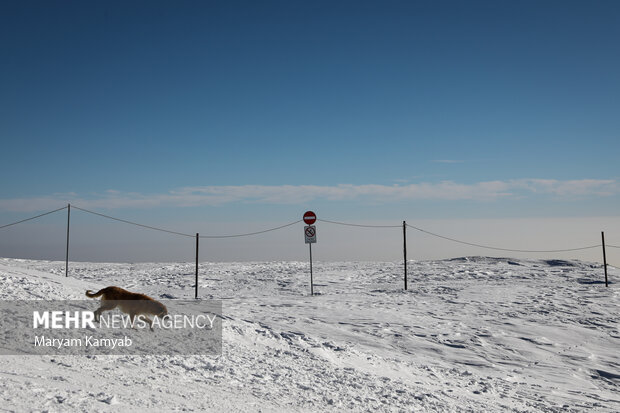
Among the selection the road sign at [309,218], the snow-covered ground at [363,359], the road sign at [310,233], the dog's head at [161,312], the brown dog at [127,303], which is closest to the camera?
the snow-covered ground at [363,359]

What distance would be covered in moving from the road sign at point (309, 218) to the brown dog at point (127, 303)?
11378 mm

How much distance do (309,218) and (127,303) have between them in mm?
11676

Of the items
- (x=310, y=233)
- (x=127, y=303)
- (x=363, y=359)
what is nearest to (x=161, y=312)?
(x=127, y=303)

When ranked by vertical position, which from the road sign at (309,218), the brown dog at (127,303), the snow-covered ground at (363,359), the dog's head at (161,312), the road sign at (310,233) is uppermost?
the road sign at (309,218)

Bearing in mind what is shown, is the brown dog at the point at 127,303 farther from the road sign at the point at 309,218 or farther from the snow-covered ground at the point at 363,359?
the road sign at the point at 309,218

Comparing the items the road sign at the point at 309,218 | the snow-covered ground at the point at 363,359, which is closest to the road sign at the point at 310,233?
the road sign at the point at 309,218

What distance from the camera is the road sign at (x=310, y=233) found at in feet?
53.5

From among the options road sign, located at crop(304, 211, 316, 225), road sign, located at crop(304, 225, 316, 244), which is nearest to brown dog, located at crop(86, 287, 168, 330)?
road sign, located at crop(304, 225, 316, 244)

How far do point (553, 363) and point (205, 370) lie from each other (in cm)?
681

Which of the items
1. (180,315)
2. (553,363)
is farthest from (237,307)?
(553,363)

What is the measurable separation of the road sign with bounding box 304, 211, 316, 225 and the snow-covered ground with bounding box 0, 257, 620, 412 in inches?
108

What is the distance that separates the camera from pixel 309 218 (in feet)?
55.0

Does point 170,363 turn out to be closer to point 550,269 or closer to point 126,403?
point 126,403

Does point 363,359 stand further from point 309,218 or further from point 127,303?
point 309,218
